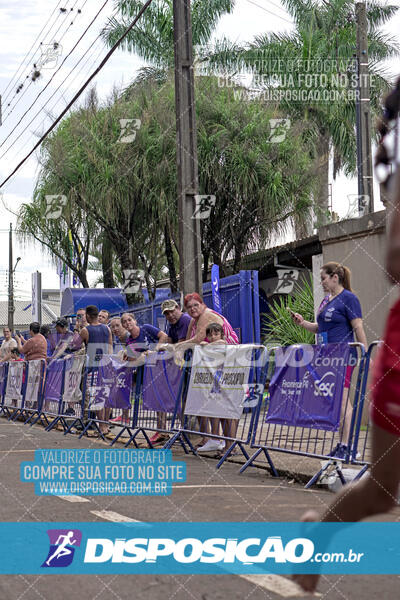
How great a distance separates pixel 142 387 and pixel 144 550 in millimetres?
6065

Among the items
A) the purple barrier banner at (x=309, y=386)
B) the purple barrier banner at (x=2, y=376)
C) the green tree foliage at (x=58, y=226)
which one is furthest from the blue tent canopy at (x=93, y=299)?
the purple barrier banner at (x=309, y=386)

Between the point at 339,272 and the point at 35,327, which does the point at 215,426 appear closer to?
the point at 339,272

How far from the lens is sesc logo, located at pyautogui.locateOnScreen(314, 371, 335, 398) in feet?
26.2

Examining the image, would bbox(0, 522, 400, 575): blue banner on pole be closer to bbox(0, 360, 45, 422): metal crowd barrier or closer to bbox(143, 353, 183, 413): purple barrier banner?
bbox(143, 353, 183, 413): purple barrier banner

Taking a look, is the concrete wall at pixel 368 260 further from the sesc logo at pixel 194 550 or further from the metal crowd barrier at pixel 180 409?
the sesc logo at pixel 194 550

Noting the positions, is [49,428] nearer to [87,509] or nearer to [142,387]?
[142,387]

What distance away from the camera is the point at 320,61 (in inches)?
1492

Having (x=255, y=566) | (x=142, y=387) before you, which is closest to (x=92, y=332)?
(x=142, y=387)

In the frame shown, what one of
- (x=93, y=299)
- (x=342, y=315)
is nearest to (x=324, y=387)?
(x=342, y=315)

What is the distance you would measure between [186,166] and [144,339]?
2.40 meters

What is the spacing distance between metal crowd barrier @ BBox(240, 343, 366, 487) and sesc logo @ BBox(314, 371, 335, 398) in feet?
0.54

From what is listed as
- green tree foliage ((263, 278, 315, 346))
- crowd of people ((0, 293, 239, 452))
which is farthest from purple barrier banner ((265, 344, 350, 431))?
green tree foliage ((263, 278, 315, 346))

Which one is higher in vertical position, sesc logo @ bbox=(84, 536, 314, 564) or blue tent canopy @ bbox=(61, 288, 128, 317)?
blue tent canopy @ bbox=(61, 288, 128, 317)

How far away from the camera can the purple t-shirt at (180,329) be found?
37.8 ft
